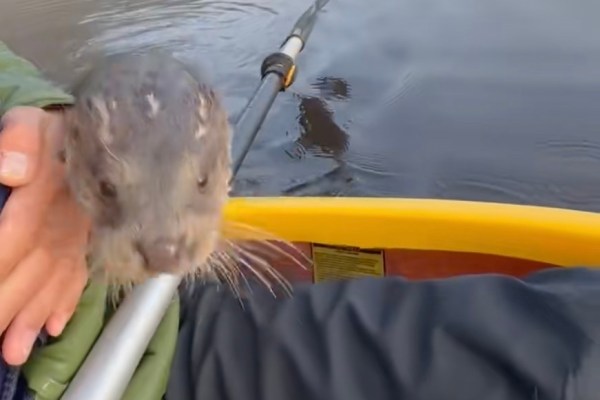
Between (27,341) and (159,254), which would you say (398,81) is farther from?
(159,254)

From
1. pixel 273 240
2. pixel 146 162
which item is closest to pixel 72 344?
pixel 146 162

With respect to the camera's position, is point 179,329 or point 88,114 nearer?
point 88,114

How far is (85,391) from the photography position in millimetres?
1048

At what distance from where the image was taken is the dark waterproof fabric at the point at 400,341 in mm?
1024

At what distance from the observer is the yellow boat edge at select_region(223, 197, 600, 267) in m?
1.47

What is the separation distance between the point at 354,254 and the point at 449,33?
135cm

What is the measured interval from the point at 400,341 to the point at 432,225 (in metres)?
0.48

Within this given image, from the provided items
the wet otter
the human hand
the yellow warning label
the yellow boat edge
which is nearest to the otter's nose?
the wet otter

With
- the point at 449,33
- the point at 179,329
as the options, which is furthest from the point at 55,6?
the point at 179,329

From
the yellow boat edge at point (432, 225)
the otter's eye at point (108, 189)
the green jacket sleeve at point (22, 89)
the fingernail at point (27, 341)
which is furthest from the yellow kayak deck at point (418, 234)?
the otter's eye at point (108, 189)

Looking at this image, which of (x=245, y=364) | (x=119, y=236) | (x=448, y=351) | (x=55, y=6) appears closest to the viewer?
(x=119, y=236)

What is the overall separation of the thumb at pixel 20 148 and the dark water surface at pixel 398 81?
130cm

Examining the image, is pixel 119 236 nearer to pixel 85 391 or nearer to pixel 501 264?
pixel 85 391

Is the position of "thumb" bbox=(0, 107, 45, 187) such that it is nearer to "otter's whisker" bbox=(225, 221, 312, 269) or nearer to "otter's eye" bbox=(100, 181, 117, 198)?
"otter's eye" bbox=(100, 181, 117, 198)
